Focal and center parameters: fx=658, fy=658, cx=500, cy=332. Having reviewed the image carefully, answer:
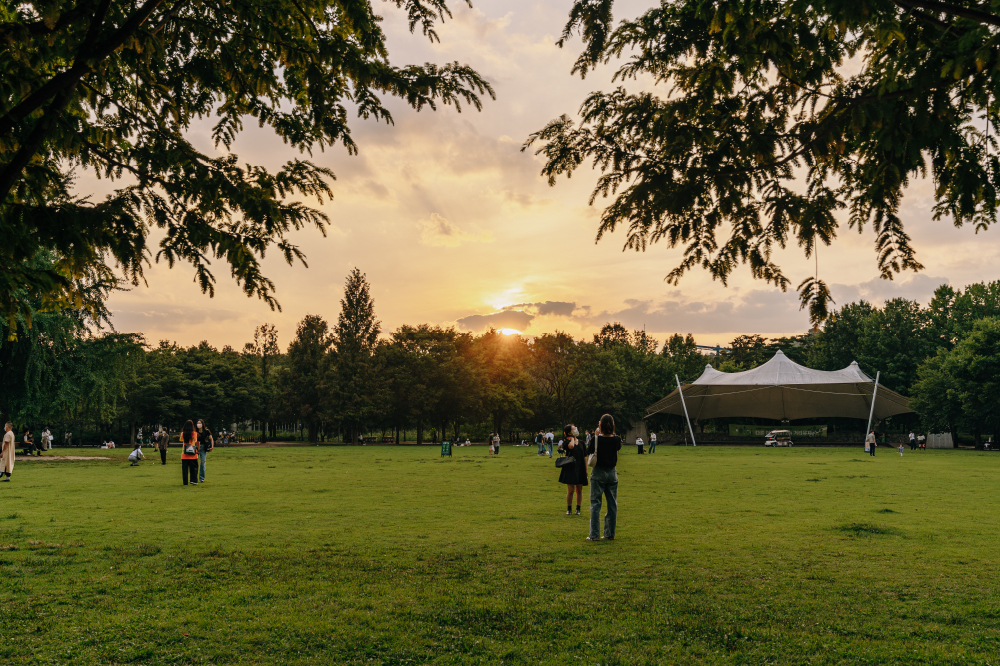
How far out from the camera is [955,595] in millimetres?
6480

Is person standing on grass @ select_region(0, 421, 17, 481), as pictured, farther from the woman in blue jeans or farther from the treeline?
the treeline

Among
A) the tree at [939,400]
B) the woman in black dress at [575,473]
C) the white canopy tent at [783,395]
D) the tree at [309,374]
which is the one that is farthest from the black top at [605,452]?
the tree at [309,374]

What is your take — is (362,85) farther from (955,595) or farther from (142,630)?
(955,595)

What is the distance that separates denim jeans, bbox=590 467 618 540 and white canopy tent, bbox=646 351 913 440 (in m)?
47.3

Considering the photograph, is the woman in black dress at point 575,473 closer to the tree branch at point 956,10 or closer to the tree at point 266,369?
the tree branch at point 956,10

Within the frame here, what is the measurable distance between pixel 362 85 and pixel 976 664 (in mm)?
7512

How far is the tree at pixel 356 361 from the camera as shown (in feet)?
216

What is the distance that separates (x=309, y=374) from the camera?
71812mm

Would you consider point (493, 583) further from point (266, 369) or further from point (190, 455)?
point (266, 369)

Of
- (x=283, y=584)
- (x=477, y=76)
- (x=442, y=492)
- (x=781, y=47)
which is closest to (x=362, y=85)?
(x=477, y=76)

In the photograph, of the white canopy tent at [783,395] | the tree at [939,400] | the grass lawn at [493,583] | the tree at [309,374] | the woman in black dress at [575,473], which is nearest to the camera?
the grass lawn at [493,583]

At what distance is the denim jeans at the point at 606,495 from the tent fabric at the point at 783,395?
1961 inches

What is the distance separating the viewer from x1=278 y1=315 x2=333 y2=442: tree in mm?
68500

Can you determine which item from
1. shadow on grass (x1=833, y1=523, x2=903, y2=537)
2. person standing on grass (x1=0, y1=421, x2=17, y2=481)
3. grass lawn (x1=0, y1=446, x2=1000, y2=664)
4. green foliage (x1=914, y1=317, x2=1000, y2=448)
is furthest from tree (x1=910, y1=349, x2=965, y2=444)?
person standing on grass (x1=0, y1=421, x2=17, y2=481)
